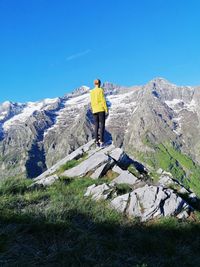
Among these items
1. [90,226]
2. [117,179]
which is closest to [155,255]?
[90,226]

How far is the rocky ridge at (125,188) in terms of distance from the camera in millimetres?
15320

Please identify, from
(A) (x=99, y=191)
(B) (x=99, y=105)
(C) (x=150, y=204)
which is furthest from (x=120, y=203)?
(B) (x=99, y=105)

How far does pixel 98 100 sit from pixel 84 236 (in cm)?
1486

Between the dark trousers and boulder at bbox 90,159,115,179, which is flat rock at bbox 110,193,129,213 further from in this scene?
the dark trousers

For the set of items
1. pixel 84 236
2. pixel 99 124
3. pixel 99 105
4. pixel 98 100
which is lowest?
pixel 84 236

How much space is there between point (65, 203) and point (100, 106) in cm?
1223

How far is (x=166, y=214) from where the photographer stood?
50.4 feet

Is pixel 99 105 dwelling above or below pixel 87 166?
above

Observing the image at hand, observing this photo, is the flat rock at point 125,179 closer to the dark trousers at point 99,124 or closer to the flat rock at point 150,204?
the flat rock at point 150,204

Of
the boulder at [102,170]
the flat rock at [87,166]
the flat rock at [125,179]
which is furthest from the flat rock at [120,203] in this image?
the flat rock at [87,166]

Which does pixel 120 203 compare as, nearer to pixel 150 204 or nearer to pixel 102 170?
pixel 150 204

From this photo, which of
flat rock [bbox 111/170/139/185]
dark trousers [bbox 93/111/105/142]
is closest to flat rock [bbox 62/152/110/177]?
flat rock [bbox 111/170/139/185]

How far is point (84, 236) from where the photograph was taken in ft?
33.8

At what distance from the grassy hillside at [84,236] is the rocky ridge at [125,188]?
902mm
